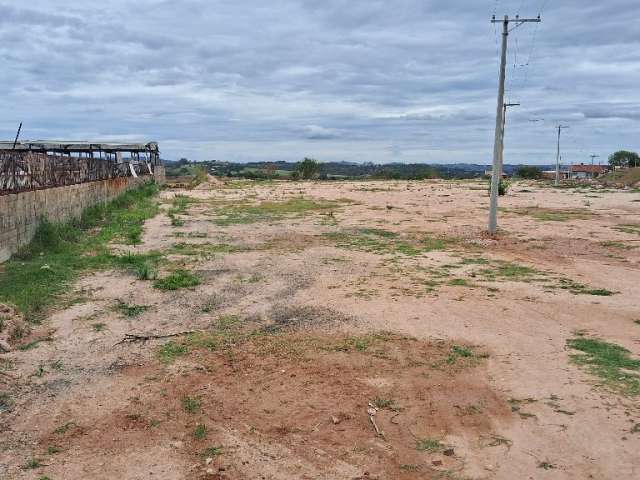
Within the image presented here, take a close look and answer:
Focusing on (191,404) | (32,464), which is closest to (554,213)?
(191,404)

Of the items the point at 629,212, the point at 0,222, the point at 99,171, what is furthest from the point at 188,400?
the point at 629,212

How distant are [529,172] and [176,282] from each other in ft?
290

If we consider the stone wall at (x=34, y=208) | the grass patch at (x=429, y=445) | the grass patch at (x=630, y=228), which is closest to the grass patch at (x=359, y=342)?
the grass patch at (x=429, y=445)

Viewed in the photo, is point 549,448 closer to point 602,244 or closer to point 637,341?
point 637,341

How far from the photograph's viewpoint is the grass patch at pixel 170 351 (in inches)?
275

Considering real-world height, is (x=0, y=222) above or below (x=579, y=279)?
above

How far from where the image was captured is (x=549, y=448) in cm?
489

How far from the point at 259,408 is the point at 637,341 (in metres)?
5.01

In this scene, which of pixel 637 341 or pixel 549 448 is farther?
pixel 637 341

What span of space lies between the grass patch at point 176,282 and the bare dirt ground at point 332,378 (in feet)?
0.71

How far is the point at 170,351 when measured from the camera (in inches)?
285

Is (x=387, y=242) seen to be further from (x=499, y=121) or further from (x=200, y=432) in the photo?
(x=200, y=432)

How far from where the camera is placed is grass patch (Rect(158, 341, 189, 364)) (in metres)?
6.97

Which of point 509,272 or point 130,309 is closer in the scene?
point 130,309
